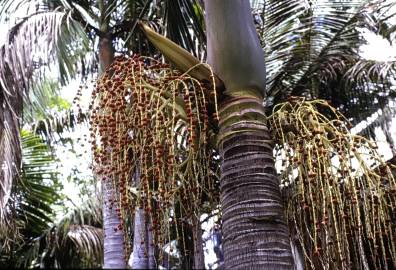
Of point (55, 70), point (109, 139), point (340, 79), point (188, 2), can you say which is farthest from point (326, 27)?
point (109, 139)

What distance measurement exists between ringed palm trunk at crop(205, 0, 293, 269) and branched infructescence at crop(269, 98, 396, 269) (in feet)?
0.58

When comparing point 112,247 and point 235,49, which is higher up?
point 235,49

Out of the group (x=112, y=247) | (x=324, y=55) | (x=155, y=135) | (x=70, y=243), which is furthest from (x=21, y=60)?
(x=70, y=243)

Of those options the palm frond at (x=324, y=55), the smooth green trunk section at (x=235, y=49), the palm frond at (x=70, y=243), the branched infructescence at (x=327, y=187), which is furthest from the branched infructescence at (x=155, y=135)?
the palm frond at (x=70, y=243)

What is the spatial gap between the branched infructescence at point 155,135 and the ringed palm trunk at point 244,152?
140 millimetres

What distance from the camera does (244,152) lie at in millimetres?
2361

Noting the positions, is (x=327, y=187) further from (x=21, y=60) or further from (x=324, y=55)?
(x=324, y=55)

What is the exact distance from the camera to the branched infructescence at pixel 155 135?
8.11ft

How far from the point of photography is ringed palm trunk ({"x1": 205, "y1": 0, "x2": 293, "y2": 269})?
218cm

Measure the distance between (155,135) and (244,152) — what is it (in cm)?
41

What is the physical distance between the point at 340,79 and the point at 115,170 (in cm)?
368

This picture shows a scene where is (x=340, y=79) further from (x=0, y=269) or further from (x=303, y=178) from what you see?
(x=0, y=269)

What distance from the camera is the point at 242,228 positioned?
2221mm

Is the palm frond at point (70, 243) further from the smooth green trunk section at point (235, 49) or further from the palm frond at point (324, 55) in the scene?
the smooth green trunk section at point (235, 49)
